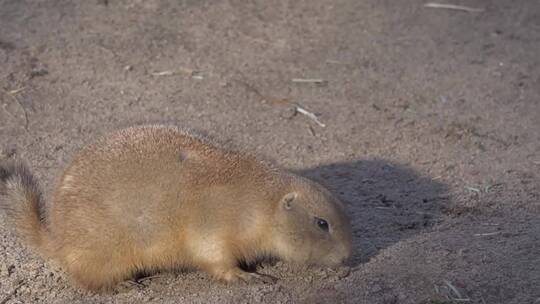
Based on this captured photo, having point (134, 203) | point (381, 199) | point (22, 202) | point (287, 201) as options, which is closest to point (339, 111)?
point (381, 199)

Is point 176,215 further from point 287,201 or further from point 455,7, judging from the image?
point 455,7

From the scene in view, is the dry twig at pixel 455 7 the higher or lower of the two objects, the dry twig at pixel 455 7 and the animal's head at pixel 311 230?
the lower

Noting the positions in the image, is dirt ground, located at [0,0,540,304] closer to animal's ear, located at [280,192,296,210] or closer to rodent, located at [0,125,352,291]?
rodent, located at [0,125,352,291]

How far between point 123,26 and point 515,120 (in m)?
Answer: 3.90

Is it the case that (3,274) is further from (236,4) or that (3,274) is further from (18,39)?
(236,4)

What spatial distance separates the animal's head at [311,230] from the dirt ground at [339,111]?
6.7 inches

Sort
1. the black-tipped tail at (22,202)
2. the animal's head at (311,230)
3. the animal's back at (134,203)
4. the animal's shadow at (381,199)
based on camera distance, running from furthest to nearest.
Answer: the animal's shadow at (381,199) → the black-tipped tail at (22,202) → the animal's head at (311,230) → the animal's back at (134,203)

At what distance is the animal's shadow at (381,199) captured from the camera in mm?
5461

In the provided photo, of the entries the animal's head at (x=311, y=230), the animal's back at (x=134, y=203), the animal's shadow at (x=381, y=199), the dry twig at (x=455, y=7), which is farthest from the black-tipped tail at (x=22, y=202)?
the dry twig at (x=455, y=7)

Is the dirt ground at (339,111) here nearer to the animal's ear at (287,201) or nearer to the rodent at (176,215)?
the rodent at (176,215)

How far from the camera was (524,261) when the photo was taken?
5016mm

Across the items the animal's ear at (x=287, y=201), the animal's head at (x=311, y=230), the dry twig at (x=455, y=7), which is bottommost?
the dry twig at (x=455, y=7)

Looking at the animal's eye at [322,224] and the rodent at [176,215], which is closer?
the rodent at [176,215]

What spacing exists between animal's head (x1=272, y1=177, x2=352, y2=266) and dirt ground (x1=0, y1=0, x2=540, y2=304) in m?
0.17
